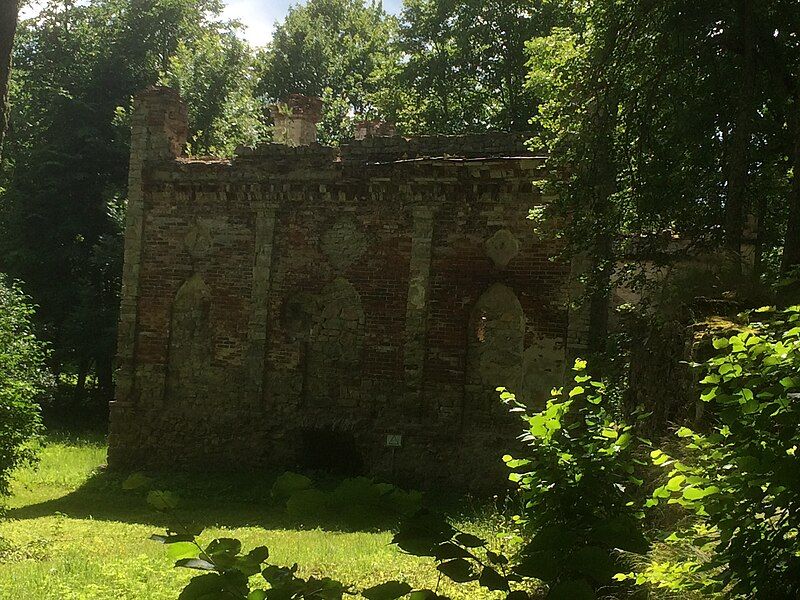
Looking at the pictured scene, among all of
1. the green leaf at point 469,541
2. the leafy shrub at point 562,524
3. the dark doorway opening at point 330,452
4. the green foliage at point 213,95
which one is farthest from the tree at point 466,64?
the green leaf at point 469,541

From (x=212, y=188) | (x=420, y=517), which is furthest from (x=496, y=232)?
(x=420, y=517)

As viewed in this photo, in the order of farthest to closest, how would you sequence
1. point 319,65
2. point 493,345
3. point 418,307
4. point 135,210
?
point 319,65 < point 135,210 < point 418,307 < point 493,345

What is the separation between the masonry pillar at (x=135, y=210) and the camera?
49.8 ft

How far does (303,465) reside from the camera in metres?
13.9

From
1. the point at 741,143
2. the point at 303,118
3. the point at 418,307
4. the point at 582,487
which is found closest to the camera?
the point at 582,487

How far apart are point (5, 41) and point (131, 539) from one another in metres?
6.48

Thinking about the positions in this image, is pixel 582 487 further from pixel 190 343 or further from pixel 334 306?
pixel 190 343

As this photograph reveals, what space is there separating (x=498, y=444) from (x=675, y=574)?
9.96m

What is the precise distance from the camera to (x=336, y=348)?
1416 centimetres

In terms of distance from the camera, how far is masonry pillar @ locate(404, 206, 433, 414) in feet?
43.8

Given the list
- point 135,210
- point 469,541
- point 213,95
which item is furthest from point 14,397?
point 213,95

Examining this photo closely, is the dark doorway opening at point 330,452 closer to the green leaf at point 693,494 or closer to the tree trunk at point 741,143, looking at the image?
the tree trunk at point 741,143

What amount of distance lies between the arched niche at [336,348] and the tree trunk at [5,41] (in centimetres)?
691

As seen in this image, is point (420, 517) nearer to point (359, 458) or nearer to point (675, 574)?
point (675, 574)
